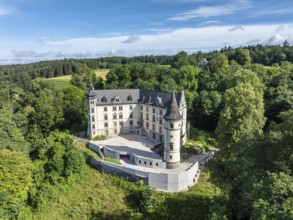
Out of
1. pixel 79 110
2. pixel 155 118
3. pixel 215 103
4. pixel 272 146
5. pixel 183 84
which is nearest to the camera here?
pixel 272 146

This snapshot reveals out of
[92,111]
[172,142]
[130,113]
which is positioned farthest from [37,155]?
[172,142]

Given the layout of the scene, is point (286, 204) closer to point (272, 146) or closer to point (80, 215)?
point (272, 146)

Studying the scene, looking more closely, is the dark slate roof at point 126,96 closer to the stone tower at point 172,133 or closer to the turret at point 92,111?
the turret at point 92,111

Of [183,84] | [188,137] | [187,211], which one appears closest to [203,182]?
[187,211]

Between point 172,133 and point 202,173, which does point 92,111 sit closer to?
point 172,133

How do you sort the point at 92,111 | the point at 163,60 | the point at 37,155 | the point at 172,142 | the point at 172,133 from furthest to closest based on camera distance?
1. the point at 163,60
2. the point at 92,111
3. the point at 37,155
4. the point at 172,142
5. the point at 172,133

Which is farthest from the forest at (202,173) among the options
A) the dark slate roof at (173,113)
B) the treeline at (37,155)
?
the dark slate roof at (173,113)

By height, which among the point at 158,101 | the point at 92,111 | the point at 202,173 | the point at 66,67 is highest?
the point at 66,67
